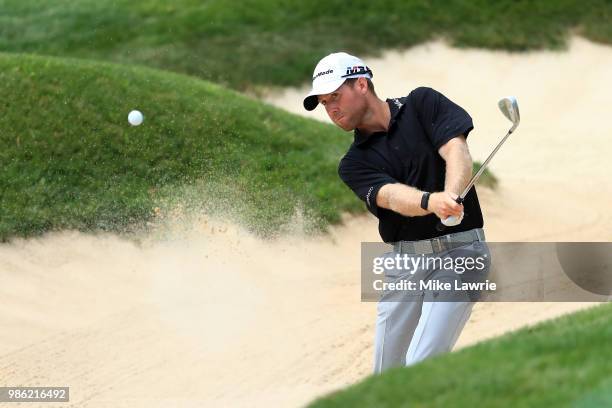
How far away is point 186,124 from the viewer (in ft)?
42.9

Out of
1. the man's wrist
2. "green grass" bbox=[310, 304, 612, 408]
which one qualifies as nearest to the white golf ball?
the man's wrist

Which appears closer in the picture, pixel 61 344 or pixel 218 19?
pixel 61 344

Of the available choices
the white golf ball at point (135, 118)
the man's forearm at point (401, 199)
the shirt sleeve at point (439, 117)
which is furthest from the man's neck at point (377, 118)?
the white golf ball at point (135, 118)

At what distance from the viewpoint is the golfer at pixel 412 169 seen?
596 cm

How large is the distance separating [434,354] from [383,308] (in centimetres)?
50

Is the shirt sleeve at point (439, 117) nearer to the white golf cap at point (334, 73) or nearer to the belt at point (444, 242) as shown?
the white golf cap at point (334, 73)

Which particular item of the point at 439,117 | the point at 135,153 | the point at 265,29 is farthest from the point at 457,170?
the point at 265,29

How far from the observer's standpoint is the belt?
5.96 meters

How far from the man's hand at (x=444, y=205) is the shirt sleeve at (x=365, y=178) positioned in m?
0.42

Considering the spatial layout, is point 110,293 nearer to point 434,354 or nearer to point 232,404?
point 232,404

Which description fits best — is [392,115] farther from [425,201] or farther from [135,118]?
[135,118]

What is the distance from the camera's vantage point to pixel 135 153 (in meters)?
12.4

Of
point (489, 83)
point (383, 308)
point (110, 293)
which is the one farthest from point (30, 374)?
point (489, 83)

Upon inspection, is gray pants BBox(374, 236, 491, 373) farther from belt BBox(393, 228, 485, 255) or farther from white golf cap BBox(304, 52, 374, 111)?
white golf cap BBox(304, 52, 374, 111)
